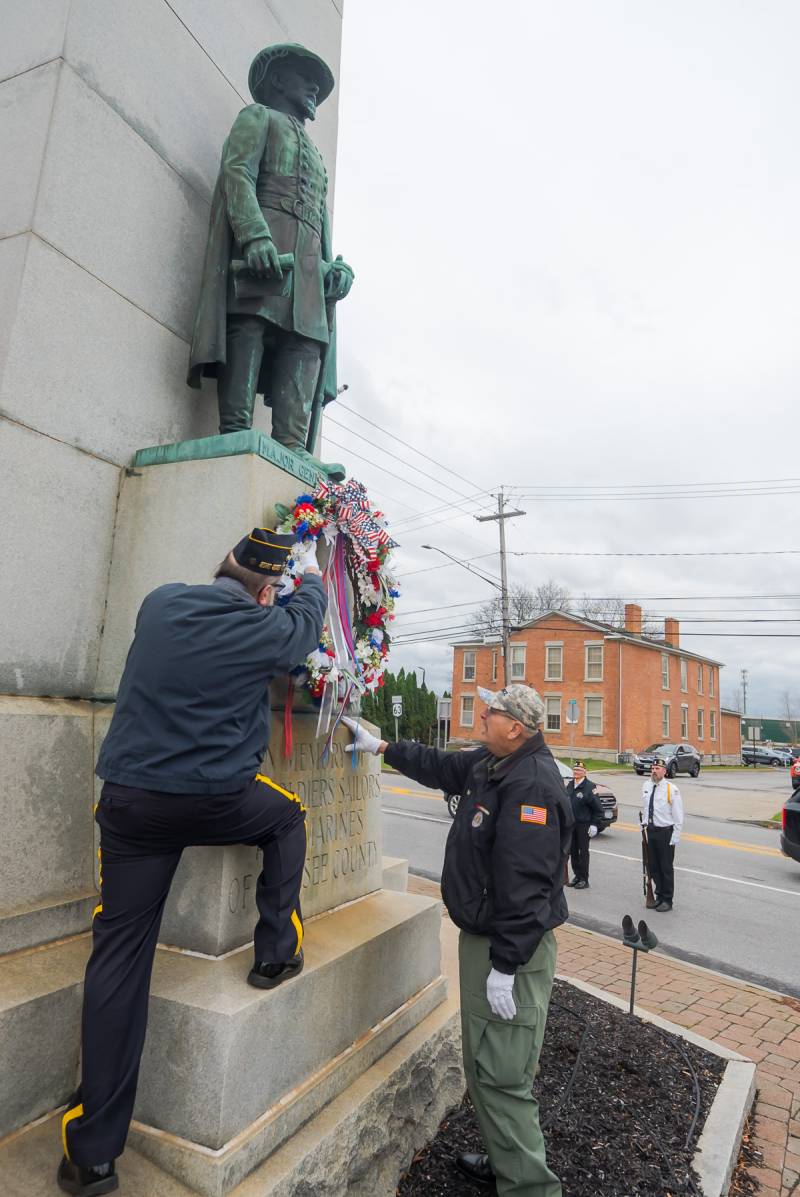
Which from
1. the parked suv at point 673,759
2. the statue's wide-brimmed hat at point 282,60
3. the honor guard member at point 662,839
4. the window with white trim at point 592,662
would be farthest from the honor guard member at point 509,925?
the window with white trim at point 592,662

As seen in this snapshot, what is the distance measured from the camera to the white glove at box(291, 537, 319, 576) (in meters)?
3.03

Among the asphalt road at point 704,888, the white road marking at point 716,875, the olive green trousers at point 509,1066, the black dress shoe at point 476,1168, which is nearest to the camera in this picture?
the olive green trousers at point 509,1066

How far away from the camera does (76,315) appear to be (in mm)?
3090

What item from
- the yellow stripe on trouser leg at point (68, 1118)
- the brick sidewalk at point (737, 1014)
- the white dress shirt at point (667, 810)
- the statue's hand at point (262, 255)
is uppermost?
the statue's hand at point (262, 255)

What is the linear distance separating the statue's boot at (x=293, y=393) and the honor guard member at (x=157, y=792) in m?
1.68

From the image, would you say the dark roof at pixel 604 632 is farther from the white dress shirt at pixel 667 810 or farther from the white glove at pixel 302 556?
the white glove at pixel 302 556

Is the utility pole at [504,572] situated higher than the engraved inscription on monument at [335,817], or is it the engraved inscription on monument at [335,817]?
the utility pole at [504,572]

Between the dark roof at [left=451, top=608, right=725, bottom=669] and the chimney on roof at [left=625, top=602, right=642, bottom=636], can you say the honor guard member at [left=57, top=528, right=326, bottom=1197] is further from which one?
the chimney on roof at [left=625, top=602, right=642, bottom=636]

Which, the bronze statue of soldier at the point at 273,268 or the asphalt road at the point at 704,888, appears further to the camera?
the asphalt road at the point at 704,888

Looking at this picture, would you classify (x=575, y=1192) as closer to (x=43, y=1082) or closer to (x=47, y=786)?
(x=43, y=1082)

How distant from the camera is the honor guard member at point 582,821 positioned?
9.82 m

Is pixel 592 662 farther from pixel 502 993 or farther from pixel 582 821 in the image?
pixel 502 993

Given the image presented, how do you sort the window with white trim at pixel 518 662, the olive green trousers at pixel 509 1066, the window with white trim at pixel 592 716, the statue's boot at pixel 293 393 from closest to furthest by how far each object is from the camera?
the olive green trousers at pixel 509 1066 → the statue's boot at pixel 293 393 → the window with white trim at pixel 592 716 → the window with white trim at pixel 518 662

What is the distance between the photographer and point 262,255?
3.44 m
